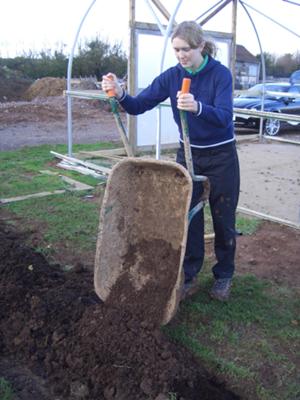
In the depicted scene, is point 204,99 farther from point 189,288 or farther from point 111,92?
point 189,288

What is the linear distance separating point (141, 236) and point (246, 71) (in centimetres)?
3016

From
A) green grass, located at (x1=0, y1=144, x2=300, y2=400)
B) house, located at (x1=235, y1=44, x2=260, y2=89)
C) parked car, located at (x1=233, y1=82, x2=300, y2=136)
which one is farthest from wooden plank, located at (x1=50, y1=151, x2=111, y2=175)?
house, located at (x1=235, y1=44, x2=260, y2=89)

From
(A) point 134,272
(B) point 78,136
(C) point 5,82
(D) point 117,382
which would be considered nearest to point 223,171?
(A) point 134,272

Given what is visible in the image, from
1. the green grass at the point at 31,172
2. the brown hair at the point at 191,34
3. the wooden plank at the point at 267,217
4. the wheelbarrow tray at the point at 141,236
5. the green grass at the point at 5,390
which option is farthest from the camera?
the green grass at the point at 31,172

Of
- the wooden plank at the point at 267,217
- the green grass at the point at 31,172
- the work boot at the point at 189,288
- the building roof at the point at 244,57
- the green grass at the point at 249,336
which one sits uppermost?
the building roof at the point at 244,57

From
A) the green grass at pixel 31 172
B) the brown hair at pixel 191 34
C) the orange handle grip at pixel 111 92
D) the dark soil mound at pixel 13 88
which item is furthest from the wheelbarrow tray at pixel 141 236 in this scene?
the dark soil mound at pixel 13 88

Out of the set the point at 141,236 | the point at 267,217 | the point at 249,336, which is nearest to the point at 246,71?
the point at 267,217

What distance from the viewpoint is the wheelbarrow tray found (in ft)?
10.4

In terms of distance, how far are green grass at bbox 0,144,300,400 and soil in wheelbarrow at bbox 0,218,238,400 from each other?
154 millimetres

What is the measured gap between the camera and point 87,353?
9.39 ft

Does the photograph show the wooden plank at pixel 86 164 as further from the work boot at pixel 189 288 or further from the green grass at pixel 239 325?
the work boot at pixel 189 288

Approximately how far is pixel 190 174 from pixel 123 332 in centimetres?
103

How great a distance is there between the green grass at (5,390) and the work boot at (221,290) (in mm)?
1557

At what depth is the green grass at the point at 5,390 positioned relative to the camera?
8.69 ft
